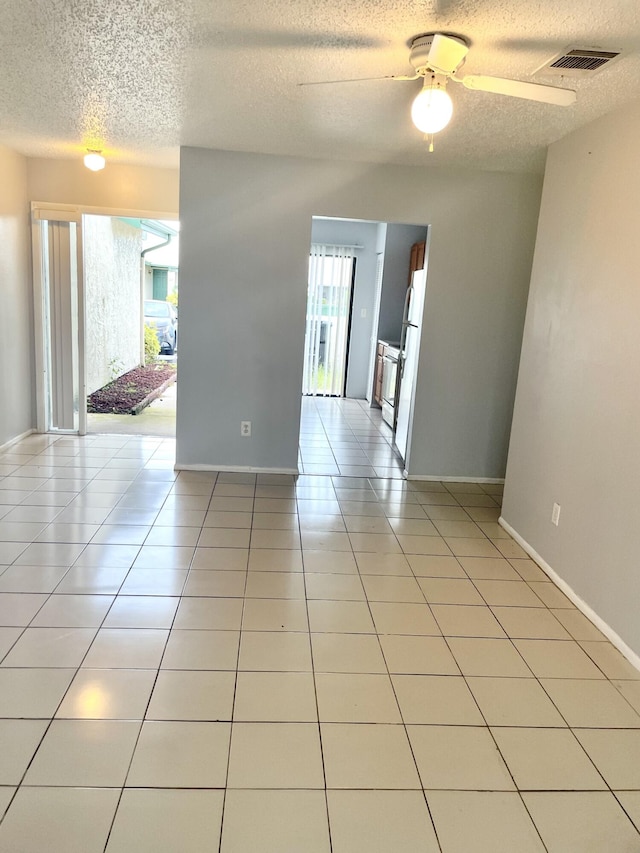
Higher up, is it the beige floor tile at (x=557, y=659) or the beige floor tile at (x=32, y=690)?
the beige floor tile at (x=32, y=690)

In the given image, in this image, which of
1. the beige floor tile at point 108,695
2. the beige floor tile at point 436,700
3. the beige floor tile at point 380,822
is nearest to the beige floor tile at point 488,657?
the beige floor tile at point 436,700

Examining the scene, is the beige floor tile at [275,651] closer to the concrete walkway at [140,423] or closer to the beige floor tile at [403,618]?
the beige floor tile at [403,618]

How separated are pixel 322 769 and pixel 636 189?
256 centimetres

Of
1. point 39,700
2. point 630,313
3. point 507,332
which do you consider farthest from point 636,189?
point 39,700

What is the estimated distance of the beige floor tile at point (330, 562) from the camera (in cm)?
293

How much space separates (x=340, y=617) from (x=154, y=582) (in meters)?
0.90

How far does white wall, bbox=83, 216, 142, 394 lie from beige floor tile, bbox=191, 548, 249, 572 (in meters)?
3.49

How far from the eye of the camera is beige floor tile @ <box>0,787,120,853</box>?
4.60ft

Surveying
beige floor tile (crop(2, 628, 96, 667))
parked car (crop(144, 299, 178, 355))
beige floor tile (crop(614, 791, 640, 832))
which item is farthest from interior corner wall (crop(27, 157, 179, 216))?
parked car (crop(144, 299, 178, 355))

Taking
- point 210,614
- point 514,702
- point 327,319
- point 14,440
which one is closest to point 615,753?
point 514,702

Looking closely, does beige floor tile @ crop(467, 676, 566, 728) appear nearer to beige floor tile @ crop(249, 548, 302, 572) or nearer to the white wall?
beige floor tile @ crop(249, 548, 302, 572)

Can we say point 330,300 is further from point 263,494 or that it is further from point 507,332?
point 263,494

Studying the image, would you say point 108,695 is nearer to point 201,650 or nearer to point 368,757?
point 201,650

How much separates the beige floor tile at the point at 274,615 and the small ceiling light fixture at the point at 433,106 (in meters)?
2.06
